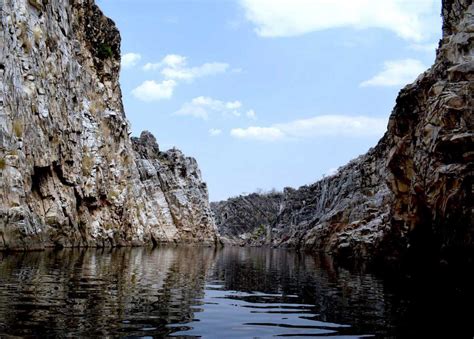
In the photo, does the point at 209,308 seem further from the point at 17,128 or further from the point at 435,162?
the point at 17,128

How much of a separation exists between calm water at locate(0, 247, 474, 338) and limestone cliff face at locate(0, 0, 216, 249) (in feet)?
57.5

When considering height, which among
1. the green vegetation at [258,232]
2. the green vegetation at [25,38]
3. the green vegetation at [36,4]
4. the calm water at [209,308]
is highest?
the green vegetation at [36,4]

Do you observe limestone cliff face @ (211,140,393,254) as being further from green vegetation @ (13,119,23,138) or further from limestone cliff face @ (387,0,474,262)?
green vegetation @ (13,119,23,138)

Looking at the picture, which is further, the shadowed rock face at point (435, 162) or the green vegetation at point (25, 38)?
the green vegetation at point (25, 38)

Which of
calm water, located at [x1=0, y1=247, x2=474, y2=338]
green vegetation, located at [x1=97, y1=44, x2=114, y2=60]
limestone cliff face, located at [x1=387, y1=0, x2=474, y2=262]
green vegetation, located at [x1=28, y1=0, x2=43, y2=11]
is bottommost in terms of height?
calm water, located at [x1=0, y1=247, x2=474, y2=338]

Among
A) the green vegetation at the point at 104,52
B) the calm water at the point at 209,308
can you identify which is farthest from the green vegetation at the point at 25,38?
the green vegetation at the point at 104,52

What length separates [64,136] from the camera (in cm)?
5547

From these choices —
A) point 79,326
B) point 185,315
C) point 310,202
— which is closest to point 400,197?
point 185,315

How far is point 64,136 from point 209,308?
44.4 meters

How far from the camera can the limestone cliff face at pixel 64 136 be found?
131 ft

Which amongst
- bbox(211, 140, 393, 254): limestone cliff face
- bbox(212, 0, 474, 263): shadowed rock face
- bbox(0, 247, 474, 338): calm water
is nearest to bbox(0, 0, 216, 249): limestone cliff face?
bbox(0, 247, 474, 338): calm water

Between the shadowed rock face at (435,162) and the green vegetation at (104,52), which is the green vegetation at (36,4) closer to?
the green vegetation at (104,52)

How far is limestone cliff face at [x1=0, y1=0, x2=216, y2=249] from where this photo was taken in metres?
39.8

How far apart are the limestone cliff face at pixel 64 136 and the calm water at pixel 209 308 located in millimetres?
17513
